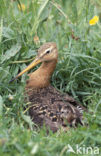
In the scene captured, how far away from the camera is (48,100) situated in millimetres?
4883

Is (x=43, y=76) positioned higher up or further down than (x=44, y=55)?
further down

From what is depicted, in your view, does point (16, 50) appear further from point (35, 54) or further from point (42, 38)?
point (42, 38)

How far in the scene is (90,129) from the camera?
3625 millimetres

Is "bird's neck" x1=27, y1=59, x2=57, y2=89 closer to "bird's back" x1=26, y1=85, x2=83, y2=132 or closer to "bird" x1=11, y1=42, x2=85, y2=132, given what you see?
"bird" x1=11, y1=42, x2=85, y2=132

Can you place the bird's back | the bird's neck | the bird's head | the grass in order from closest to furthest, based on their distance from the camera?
the bird's back → the grass → the bird's head → the bird's neck

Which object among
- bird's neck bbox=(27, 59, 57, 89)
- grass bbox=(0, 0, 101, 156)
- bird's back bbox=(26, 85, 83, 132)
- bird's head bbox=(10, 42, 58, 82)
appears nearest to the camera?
bird's back bbox=(26, 85, 83, 132)

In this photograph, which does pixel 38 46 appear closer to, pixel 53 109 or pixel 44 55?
pixel 44 55

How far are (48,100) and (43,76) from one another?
1.51 feet

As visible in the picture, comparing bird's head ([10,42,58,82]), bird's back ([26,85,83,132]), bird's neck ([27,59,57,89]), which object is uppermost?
bird's head ([10,42,58,82])

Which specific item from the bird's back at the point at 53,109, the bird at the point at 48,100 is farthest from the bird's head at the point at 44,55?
the bird's back at the point at 53,109

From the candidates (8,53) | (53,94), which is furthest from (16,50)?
(53,94)

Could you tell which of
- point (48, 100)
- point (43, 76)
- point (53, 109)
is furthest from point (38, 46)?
point (53, 109)

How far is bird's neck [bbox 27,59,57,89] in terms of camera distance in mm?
5153

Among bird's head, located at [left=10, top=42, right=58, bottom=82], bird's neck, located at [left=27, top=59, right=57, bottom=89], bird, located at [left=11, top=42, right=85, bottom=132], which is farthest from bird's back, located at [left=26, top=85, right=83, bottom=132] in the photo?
bird's head, located at [left=10, top=42, right=58, bottom=82]
